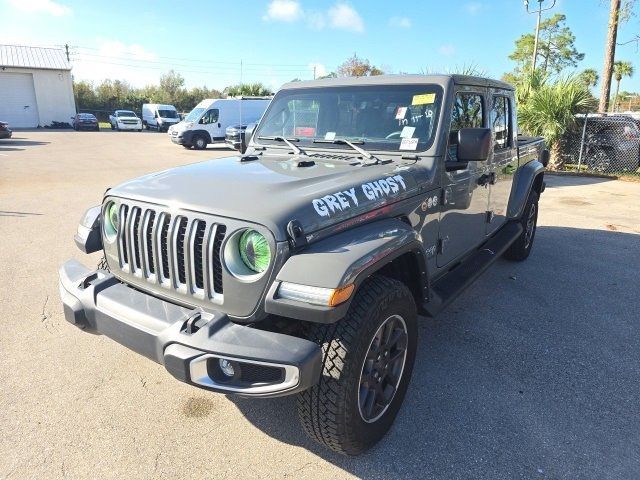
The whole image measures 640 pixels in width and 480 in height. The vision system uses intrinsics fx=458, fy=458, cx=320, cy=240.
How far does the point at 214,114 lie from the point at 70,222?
598 inches

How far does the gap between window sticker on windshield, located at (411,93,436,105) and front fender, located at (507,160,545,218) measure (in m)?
2.19

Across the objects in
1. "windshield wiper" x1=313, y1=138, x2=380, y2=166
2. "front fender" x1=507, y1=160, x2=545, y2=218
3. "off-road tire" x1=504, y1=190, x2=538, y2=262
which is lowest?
"off-road tire" x1=504, y1=190, x2=538, y2=262

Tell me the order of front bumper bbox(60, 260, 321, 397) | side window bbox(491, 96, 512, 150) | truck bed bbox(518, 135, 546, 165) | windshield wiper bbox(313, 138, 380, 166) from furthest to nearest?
1. truck bed bbox(518, 135, 546, 165)
2. side window bbox(491, 96, 512, 150)
3. windshield wiper bbox(313, 138, 380, 166)
4. front bumper bbox(60, 260, 321, 397)

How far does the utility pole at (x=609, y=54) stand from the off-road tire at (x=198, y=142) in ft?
52.5

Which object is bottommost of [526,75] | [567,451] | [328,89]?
[567,451]

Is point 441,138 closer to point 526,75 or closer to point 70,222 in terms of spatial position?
point 70,222

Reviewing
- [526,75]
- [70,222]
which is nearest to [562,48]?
[526,75]

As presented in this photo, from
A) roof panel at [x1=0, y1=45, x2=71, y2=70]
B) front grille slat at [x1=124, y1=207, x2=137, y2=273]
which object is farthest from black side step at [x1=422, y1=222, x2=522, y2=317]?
roof panel at [x1=0, y1=45, x2=71, y2=70]

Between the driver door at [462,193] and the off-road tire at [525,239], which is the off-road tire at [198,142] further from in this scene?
the driver door at [462,193]

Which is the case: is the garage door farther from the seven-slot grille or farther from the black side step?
the black side step

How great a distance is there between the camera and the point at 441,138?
10.5ft

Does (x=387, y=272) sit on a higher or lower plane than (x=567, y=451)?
higher

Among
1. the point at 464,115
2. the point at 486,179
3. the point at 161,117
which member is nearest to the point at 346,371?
the point at 464,115

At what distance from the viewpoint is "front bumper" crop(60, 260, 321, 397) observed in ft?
6.42
